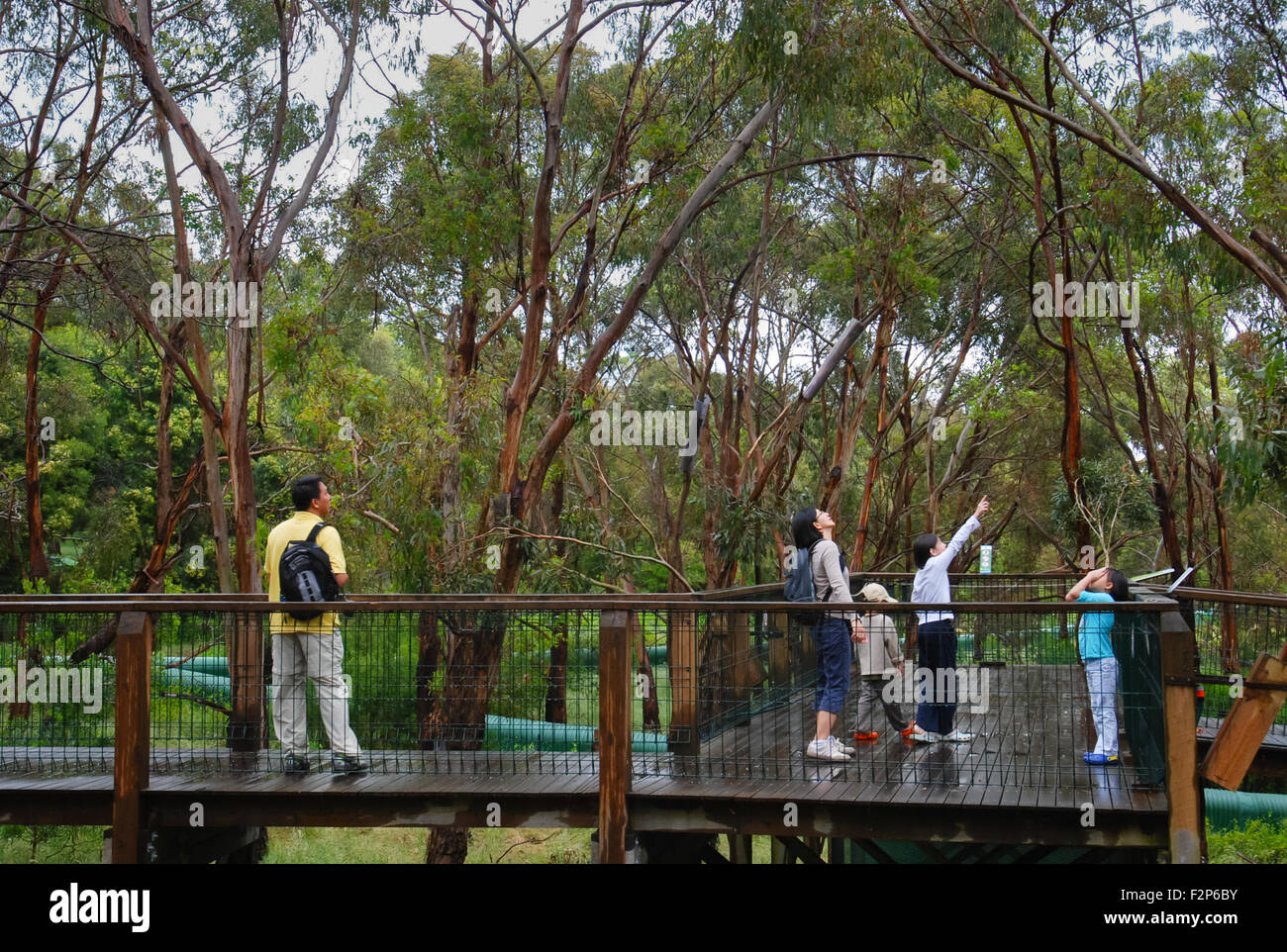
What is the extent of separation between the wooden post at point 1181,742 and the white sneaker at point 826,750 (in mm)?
1839

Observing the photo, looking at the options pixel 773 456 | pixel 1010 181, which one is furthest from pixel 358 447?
pixel 1010 181

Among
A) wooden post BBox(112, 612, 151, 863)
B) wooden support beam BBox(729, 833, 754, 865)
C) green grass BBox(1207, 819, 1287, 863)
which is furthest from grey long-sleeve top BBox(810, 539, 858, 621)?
green grass BBox(1207, 819, 1287, 863)

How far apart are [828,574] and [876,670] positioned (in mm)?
1163

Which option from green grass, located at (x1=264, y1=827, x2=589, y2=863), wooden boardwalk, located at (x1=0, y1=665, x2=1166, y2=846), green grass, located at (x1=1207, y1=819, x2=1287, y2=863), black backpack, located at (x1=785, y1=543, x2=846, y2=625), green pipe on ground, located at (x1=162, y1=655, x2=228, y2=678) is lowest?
green grass, located at (x1=264, y1=827, x2=589, y2=863)

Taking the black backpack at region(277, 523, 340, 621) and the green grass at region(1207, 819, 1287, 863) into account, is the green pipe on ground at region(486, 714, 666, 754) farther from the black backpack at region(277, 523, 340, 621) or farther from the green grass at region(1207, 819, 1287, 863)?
the green grass at region(1207, 819, 1287, 863)

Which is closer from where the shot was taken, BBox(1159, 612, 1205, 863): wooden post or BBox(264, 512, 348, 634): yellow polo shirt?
BBox(1159, 612, 1205, 863): wooden post

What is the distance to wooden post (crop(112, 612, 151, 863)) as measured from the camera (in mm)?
7102

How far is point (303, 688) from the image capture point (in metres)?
7.43

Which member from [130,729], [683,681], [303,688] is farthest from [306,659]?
[683,681]

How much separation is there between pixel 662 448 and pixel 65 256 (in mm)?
15698

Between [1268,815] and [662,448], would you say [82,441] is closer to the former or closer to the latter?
[662,448]

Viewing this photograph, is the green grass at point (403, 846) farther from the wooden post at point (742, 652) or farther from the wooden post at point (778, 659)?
the wooden post at point (742, 652)

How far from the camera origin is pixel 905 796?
22.4 ft

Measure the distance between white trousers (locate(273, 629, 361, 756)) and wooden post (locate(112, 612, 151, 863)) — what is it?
74 centimetres
